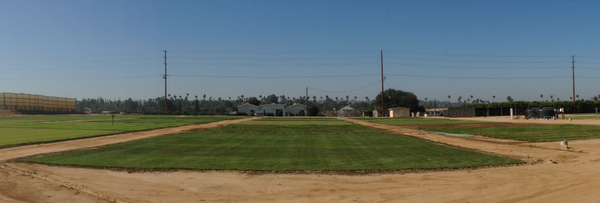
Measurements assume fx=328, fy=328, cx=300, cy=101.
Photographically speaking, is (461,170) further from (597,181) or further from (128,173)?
(128,173)

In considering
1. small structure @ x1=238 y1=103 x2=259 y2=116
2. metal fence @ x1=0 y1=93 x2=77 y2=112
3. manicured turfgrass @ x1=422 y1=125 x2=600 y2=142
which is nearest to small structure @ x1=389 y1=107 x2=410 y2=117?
small structure @ x1=238 y1=103 x2=259 y2=116

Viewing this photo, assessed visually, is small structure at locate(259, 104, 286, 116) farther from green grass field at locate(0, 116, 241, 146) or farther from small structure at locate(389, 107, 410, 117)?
green grass field at locate(0, 116, 241, 146)

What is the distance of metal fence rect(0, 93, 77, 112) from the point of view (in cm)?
11320

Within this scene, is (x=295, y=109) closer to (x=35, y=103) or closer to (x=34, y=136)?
(x=35, y=103)

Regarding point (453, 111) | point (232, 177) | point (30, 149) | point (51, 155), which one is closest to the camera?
point (232, 177)

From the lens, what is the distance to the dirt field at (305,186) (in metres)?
8.34

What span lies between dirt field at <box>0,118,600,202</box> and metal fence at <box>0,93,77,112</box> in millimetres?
135171

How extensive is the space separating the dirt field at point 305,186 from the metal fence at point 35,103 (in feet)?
443

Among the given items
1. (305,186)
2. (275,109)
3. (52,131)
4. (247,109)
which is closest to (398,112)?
(275,109)

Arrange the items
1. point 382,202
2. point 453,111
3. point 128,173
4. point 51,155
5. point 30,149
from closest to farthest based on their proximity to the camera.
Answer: point 382,202, point 128,173, point 51,155, point 30,149, point 453,111

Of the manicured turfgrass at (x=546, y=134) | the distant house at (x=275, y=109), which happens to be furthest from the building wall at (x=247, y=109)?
the manicured turfgrass at (x=546, y=134)

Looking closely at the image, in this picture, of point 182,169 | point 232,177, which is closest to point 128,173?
point 182,169

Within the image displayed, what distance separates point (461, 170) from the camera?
11648mm

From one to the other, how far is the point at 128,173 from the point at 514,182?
40.9 ft
